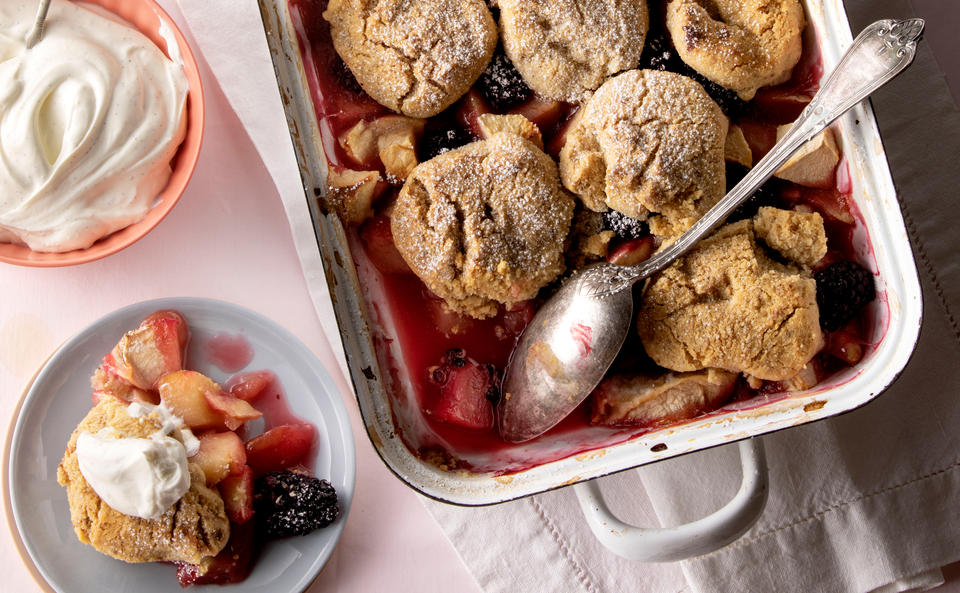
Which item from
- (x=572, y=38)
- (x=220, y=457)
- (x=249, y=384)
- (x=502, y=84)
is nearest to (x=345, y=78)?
(x=502, y=84)

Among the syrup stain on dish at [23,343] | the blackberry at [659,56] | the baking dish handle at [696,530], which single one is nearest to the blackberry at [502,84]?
the blackberry at [659,56]

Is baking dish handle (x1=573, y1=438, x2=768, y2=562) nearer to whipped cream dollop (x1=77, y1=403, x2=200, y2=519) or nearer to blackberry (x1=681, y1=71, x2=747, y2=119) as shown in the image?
blackberry (x1=681, y1=71, x2=747, y2=119)

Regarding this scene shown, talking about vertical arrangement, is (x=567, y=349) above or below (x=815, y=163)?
below

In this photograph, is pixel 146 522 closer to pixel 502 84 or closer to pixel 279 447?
pixel 279 447

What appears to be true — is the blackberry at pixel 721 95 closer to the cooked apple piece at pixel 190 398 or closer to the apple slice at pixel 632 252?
the apple slice at pixel 632 252

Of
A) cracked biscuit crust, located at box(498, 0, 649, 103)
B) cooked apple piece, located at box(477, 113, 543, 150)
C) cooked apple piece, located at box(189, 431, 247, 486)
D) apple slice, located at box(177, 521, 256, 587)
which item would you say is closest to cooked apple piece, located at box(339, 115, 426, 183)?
cooked apple piece, located at box(477, 113, 543, 150)

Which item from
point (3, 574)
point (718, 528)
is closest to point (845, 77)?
point (718, 528)
